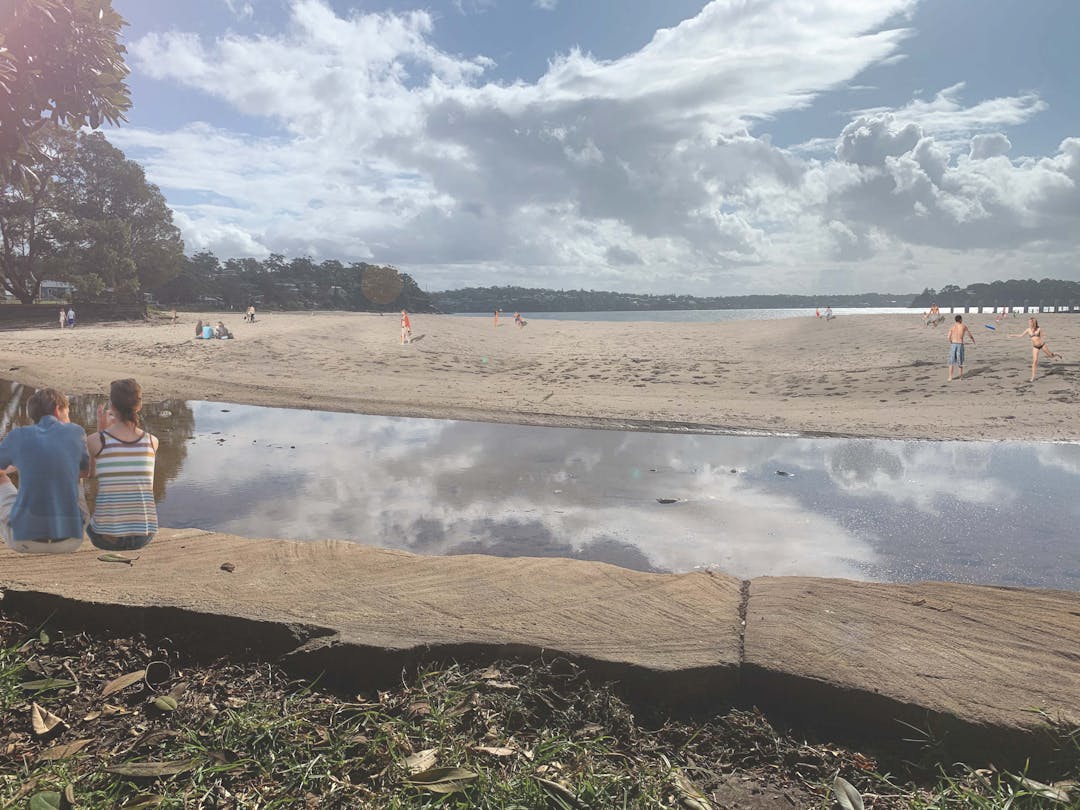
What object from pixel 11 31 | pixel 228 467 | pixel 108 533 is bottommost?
pixel 228 467

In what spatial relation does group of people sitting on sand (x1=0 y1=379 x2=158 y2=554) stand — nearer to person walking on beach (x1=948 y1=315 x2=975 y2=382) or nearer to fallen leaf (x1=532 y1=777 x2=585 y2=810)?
fallen leaf (x1=532 y1=777 x2=585 y2=810)

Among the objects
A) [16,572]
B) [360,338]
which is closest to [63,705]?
[16,572]

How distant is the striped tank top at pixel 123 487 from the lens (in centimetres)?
408

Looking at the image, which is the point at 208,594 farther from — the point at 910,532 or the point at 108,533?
the point at 910,532

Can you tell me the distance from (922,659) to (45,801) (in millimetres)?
3158

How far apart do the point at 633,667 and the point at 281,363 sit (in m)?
20.7

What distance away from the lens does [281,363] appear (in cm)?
2178

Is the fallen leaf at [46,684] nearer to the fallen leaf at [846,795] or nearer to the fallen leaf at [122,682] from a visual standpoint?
the fallen leaf at [122,682]

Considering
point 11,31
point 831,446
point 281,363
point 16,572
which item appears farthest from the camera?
point 281,363

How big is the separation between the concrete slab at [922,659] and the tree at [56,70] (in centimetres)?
522

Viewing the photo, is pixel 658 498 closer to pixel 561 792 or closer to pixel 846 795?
pixel 846 795

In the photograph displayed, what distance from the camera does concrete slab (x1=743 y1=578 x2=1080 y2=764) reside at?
2590mm

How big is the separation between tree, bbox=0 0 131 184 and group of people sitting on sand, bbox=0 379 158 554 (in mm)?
2000

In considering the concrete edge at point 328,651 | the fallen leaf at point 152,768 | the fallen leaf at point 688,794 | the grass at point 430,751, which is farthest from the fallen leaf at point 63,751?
the fallen leaf at point 688,794
